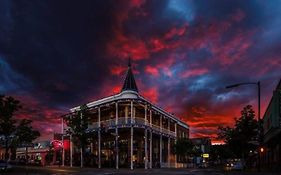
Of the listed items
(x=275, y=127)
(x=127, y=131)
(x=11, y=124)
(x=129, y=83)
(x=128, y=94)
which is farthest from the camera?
(x=129, y=83)

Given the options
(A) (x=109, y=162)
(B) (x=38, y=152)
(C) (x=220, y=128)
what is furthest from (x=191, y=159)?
(A) (x=109, y=162)

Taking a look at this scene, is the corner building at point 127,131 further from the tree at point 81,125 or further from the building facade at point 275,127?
the building facade at point 275,127

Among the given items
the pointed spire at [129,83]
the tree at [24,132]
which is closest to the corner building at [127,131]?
the pointed spire at [129,83]

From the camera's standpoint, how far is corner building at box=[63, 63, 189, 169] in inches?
2466

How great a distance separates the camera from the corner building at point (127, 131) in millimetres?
62625

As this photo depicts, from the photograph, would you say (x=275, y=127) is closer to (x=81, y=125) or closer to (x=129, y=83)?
(x=81, y=125)

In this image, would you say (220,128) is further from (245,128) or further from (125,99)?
(125,99)

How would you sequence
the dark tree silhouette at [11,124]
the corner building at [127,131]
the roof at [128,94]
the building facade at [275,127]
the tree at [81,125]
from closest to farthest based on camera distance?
the building facade at [275,127] → the dark tree silhouette at [11,124] → the tree at [81,125] → the corner building at [127,131] → the roof at [128,94]

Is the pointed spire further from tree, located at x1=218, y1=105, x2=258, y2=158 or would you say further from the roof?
tree, located at x1=218, y1=105, x2=258, y2=158

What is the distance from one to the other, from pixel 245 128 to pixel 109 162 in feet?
76.2

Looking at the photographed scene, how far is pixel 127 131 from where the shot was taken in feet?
221

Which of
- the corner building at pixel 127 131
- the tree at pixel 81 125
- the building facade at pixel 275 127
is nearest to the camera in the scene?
the building facade at pixel 275 127

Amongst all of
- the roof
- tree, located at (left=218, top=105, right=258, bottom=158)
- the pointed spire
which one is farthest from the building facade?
the pointed spire

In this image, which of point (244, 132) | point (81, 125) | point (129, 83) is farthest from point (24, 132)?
point (244, 132)
